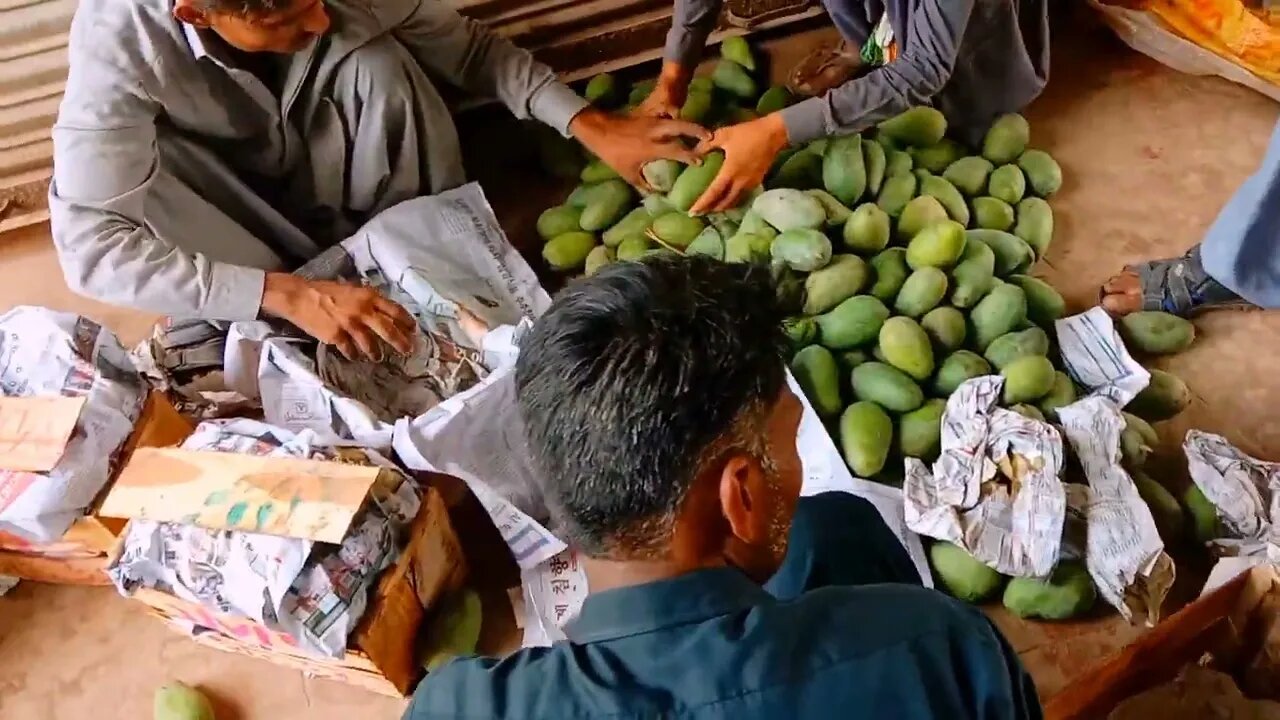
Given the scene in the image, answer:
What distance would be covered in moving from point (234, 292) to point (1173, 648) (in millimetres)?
1319

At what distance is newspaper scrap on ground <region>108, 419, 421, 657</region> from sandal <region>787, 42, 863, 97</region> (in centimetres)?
112

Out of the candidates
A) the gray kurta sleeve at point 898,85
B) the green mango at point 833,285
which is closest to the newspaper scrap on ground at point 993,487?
the green mango at point 833,285

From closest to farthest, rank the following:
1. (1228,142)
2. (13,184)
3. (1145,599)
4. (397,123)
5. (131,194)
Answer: (1145,599), (131,194), (397,123), (1228,142), (13,184)

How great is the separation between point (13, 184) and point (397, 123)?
3.21ft

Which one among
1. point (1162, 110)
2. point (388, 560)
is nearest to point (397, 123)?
point (388, 560)

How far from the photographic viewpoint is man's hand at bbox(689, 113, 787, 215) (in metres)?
1.63

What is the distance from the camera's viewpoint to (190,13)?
4.37ft

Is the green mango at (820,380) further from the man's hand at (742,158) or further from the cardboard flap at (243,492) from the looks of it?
the cardboard flap at (243,492)

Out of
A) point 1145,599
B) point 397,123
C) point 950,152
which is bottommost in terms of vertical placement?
point 1145,599

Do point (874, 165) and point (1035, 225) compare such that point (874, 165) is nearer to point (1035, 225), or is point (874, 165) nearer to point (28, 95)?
point (1035, 225)

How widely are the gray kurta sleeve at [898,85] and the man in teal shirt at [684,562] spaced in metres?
0.85

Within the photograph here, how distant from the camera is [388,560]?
1.34 meters

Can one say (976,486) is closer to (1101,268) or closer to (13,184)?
(1101,268)

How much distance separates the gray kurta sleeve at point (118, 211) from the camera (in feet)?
4.66
